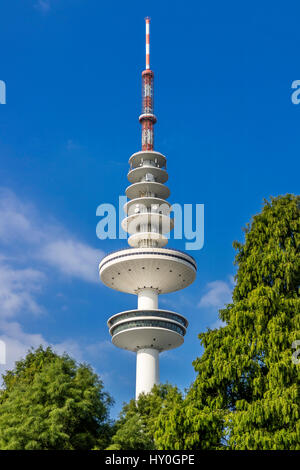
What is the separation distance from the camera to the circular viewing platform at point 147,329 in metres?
80.4

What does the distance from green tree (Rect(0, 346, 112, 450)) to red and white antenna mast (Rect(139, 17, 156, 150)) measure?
64.0m

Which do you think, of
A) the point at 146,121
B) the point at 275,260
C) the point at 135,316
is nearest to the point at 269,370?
the point at 275,260

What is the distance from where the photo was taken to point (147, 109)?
98125 mm

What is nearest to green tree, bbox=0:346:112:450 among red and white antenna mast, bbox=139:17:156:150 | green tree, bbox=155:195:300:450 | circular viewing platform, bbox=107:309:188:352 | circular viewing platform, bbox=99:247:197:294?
green tree, bbox=155:195:300:450


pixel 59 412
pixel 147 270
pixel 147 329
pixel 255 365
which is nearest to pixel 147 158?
pixel 147 270

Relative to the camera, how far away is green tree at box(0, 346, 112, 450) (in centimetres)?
3103

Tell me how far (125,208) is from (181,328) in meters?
21.1

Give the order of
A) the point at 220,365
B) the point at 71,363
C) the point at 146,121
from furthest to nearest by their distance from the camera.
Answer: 1. the point at 146,121
2. the point at 71,363
3. the point at 220,365

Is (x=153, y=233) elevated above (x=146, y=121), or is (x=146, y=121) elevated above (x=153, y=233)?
(x=146, y=121)

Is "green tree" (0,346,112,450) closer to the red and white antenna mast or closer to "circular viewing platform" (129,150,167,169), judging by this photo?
"circular viewing platform" (129,150,167,169)

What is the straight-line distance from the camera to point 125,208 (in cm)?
9225

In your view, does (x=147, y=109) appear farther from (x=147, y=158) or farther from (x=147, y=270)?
(x=147, y=270)

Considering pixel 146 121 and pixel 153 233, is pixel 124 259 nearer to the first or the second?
pixel 153 233
